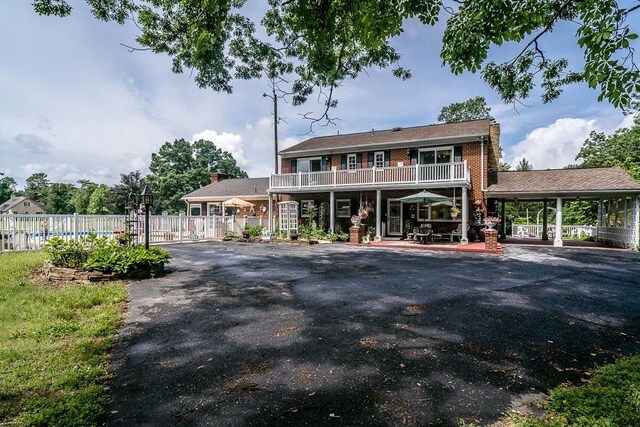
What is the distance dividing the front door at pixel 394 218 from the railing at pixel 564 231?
10.3m

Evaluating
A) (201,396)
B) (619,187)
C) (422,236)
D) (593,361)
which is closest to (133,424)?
(201,396)

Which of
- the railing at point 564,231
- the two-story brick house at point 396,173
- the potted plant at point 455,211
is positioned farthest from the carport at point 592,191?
the railing at point 564,231

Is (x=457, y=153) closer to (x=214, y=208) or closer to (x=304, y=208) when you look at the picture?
(x=304, y=208)

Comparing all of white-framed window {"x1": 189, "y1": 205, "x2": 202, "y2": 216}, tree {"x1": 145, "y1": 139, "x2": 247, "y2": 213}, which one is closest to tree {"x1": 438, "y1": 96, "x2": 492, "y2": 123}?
white-framed window {"x1": 189, "y1": 205, "x2": 202, "y2": 216}

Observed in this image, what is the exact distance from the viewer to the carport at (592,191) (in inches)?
571

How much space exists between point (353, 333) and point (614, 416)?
252 cm

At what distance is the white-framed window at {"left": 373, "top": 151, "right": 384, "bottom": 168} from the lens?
19.7 metres

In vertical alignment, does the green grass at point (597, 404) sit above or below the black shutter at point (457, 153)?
below

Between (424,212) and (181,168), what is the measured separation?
4237cm

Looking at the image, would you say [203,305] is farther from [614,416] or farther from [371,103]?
[371,103]

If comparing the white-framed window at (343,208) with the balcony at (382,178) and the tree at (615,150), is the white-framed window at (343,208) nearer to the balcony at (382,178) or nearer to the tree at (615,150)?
the balcony at (382,178)

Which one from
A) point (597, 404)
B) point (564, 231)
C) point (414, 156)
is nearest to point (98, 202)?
point (414, 156)

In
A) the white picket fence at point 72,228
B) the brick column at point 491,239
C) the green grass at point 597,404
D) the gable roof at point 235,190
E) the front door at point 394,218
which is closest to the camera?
the green grass at point 597,404

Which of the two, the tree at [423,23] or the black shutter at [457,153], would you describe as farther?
the black shutter at [457,153]
